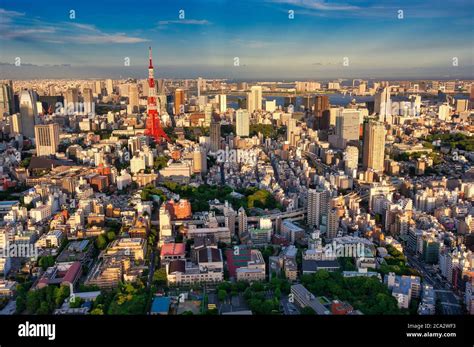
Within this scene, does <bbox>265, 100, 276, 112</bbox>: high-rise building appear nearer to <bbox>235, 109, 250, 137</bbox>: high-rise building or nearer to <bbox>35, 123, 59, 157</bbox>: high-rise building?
<bbox>235, 109, 250, 137</bbox>: high-rise building

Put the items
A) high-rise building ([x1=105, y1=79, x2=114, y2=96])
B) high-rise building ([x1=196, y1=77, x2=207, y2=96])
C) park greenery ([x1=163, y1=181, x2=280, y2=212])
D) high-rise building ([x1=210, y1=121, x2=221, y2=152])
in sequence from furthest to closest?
high-rise building ([x1=210, y1=121, x2=221, y2=152]) → high-rise building ([x1=105, y1=79, x2=114, y2=96]) → park greenery ([x1=163, y1=181, x2=280, y2=212]) → high-rise building ([x1=196, y1=77, x2=207, y2=96])

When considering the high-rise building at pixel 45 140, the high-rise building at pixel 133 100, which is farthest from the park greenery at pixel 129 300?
the high-rise building at pixel 133 100

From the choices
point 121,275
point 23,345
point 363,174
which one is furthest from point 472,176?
point 23,345

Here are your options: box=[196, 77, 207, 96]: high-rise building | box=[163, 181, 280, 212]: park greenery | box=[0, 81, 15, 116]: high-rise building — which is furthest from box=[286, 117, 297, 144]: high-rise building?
box=[0, 81, 15, 116]: high-rise building

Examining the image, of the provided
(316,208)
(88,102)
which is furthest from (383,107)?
(88,102)

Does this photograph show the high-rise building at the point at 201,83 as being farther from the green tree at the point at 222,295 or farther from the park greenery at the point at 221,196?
the green tree at the point at 222,295
